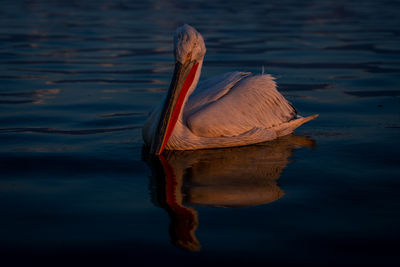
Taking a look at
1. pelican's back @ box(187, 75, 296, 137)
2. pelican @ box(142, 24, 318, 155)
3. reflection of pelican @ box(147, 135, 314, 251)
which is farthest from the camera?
pelican's back @ box(187, 75, 296, 137)

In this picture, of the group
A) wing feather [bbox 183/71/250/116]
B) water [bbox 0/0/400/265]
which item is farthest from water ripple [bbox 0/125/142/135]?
wing feather [bbox 183/71/250/116]

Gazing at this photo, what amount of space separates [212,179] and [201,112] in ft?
2.80

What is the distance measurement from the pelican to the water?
0.14 metres

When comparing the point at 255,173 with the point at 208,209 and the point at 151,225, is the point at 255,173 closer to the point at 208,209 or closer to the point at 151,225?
the point at 208,209

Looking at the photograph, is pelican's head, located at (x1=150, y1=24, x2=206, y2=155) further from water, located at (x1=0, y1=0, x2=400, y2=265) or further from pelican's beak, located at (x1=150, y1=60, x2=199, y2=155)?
water, located at (x1=0, y1=0, x2=400, y2=265)

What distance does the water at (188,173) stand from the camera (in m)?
3.00

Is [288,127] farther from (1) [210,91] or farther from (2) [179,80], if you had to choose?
(2) [179,80]

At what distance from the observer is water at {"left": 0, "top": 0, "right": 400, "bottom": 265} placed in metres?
3.00

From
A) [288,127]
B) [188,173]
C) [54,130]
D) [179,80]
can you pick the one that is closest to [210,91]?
[179,80]

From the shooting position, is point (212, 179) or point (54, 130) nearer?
point (212, 179)

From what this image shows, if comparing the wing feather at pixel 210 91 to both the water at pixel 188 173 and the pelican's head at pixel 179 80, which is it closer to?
the pelican's head at pixel 179 80

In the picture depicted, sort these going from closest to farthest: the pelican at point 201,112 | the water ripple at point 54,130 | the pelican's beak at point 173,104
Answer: the pelican's beak at point 173,104 → the pelican at point 201,112 → the water ripple at point 54,130

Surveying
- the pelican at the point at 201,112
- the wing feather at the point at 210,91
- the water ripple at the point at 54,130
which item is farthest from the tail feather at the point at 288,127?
the water ripple at the point at 54,130

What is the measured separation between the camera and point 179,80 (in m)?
4.71
